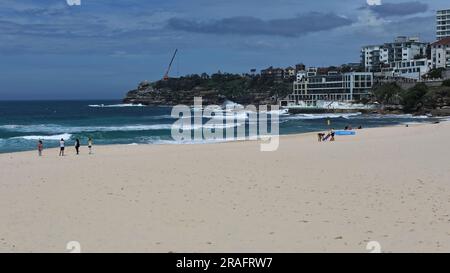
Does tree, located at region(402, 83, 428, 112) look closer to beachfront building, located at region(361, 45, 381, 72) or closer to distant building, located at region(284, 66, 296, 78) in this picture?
beachfront building, located at region(361, 45, 381, 72)

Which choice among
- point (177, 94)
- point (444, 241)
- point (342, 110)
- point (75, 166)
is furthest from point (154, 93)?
point (444, 241)

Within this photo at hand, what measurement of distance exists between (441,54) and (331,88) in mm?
24048

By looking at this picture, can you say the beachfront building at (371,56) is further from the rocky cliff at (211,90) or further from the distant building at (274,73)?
the distant building at (274,73)

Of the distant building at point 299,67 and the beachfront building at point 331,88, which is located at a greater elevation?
the distant building at point 299,67

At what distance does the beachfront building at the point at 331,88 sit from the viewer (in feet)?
381

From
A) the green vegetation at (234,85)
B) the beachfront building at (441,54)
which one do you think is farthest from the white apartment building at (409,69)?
the green vegetation at (234,85)

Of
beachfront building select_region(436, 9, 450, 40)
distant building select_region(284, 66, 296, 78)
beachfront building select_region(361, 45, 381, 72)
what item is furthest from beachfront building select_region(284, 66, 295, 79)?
beachfront building select_region(436, 9, 450, 40)

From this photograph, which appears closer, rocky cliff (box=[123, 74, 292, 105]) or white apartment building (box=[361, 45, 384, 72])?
white apartment building (box=[361, 45, 384, 72])

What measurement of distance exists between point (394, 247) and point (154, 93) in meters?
170

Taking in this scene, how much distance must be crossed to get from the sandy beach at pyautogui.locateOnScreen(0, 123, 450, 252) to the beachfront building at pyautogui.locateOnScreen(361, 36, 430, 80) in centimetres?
10752

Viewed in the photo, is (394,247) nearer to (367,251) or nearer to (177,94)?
(367,251)

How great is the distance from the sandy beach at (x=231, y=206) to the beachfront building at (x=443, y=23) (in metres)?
134

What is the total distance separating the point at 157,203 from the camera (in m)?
10.4

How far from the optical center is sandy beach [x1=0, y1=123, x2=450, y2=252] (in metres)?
7.60
